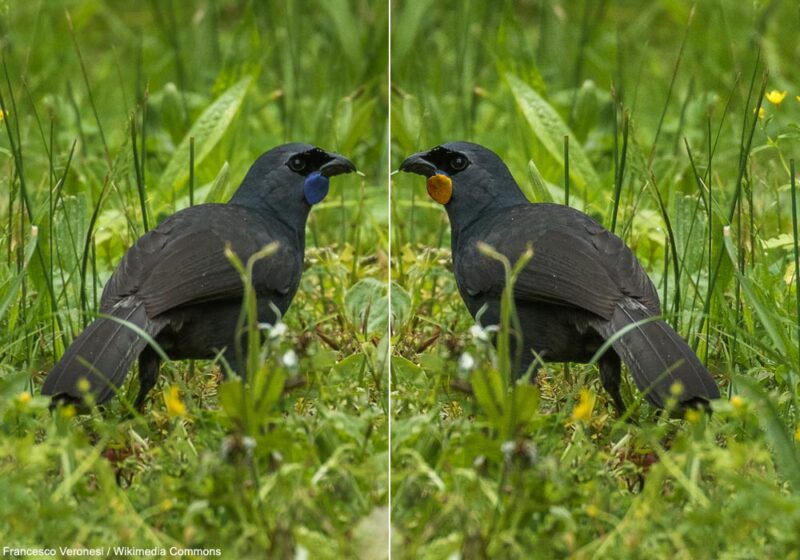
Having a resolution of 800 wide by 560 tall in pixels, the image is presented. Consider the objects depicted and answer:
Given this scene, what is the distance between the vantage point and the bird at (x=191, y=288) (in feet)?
14.4

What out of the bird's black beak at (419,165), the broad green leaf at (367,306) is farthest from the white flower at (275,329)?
the bird's black beak at (419,165)

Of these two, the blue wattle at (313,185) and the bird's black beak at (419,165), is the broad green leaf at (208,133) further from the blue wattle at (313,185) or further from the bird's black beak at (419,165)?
the bird's black beak at (419,165)

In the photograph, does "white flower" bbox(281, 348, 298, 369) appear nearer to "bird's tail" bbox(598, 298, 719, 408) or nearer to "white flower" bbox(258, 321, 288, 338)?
"white flower" bbox(258, 321, 288, 338)

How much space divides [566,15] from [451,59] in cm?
151

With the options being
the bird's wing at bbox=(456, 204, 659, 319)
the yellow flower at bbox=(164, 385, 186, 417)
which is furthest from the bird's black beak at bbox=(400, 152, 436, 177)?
the yellow flower at bbox=(164, 385, 186, 417)

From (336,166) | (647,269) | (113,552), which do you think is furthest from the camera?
(647,269)

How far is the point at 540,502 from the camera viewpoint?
3.92 m

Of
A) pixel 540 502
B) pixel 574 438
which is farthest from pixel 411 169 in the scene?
pixel 540 502

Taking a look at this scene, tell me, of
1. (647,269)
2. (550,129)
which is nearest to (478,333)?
(647,269)

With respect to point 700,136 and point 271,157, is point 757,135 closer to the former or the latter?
point 700,136

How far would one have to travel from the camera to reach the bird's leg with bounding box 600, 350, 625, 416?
4.73m

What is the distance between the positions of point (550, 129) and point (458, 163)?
100 centimetres

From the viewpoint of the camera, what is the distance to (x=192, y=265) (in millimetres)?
4617

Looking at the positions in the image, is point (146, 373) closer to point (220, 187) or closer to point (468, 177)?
point (220, 187)
